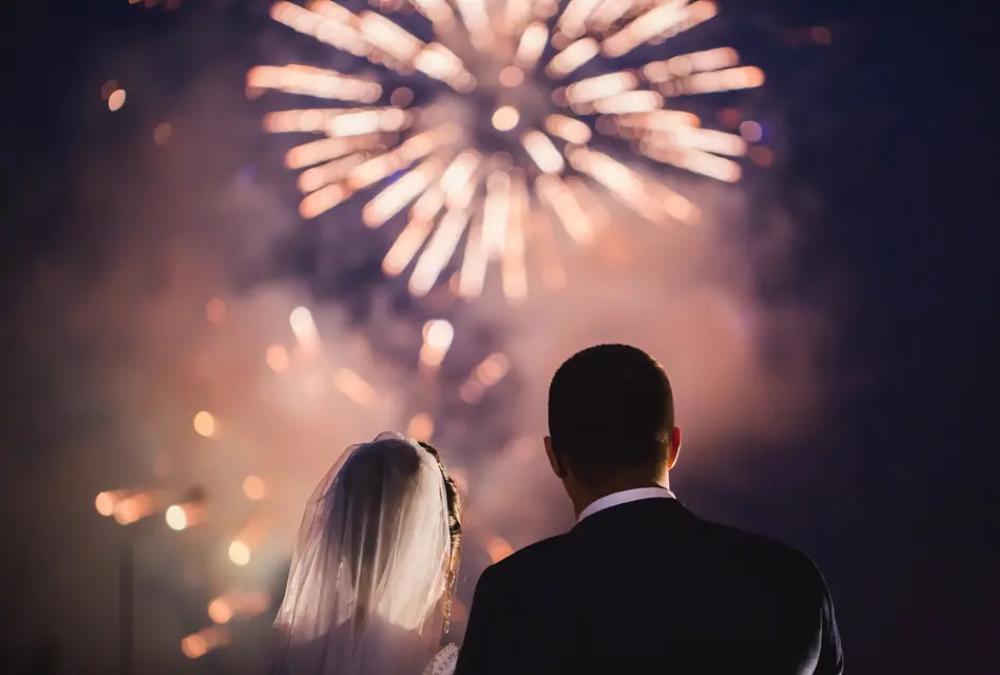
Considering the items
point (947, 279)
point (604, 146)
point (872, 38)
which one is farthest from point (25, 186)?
point (947, 279)

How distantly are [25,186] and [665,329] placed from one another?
2.93m

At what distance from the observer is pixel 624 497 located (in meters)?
1.10

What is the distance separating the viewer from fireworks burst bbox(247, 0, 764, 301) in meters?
3.86

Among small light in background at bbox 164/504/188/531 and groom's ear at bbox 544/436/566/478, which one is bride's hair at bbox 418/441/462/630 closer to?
groom's ear at bbox 544/436/566/478

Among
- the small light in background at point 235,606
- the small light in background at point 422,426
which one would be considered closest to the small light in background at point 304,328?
the small light in background at point 422,426

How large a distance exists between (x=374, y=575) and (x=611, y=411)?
3.05 ft

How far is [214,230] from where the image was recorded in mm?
4082

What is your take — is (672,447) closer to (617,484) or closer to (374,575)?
(617,484)

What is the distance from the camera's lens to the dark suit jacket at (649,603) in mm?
1013

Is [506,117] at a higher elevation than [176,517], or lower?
higher

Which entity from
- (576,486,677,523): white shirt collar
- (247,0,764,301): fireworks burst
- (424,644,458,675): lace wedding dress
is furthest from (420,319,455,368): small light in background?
(576,486,677,523): white shirt collar

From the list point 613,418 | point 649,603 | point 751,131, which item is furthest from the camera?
point 751,131

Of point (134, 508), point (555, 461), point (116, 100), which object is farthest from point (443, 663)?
point (116, 100)

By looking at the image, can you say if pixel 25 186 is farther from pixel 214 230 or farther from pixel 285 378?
pixel 285 378
